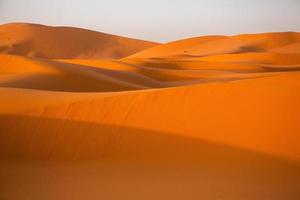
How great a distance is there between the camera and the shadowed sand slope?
48.3 meters

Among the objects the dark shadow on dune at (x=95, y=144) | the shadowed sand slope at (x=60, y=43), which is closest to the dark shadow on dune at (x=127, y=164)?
the dark shadow on dune at (x=95, y=144)

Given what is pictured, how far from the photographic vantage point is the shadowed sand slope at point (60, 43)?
48344 mm

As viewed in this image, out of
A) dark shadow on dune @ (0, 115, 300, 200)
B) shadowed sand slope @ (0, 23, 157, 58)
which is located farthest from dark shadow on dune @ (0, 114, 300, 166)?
shadowed sand slope @ (0, 23, 157, 58)

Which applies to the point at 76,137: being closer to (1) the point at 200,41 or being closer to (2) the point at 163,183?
(2) the point at 163,183

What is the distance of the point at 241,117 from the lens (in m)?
5.39

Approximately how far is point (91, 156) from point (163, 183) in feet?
4.21

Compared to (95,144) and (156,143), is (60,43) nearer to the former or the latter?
(95,144)

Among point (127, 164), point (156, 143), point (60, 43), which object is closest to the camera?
point (127, 164)

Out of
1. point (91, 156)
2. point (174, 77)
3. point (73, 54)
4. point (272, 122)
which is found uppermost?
point (272, 122)

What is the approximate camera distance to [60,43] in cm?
5438

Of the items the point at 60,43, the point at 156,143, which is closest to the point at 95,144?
the point at 156,143

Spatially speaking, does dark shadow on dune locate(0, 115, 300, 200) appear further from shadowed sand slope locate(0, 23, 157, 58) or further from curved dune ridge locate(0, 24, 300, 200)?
shadowed sand slope locate(0, 23, 157, 58)

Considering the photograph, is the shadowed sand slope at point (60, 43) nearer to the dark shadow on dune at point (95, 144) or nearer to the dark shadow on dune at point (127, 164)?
the dark shadow on dune at point (95, 144)

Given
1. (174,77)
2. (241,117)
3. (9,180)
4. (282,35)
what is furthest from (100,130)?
(282,35)
